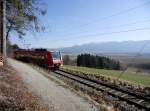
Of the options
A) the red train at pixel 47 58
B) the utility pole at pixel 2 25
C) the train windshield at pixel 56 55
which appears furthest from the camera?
the train windshield at pixel 56 55

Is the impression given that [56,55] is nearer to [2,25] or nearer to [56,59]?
[56,59]

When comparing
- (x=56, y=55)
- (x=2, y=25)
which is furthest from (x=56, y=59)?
(x=2, y=25)

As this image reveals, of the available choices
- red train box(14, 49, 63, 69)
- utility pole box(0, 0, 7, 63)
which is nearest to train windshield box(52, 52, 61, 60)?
red train box(14, 49, 63, 69)

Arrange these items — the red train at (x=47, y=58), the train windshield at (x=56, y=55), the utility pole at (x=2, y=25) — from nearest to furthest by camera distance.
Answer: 1. the utility pole at (x=2, y=25)
2. the red train at (x=47, y=58)
3. the train windshield at (x=56, y=55)

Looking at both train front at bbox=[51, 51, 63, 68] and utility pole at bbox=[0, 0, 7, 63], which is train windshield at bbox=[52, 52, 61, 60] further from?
utility pole at bbox=[0, 0, 7, 63]

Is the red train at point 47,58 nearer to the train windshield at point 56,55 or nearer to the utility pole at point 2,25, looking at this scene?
the train windshield at point 56,55

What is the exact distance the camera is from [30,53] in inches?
2146

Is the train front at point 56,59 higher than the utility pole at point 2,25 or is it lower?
lower

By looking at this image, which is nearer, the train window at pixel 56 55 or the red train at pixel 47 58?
the red train at pixel 47 58

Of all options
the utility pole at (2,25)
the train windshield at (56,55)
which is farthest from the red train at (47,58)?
the utility pole at (2,25)

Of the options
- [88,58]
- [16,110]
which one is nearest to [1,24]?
[16,110]

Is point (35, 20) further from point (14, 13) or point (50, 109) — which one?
point (50, 109)

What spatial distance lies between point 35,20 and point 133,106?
23.9 m

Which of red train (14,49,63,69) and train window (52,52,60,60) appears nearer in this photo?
red train (14,49,63,69)
